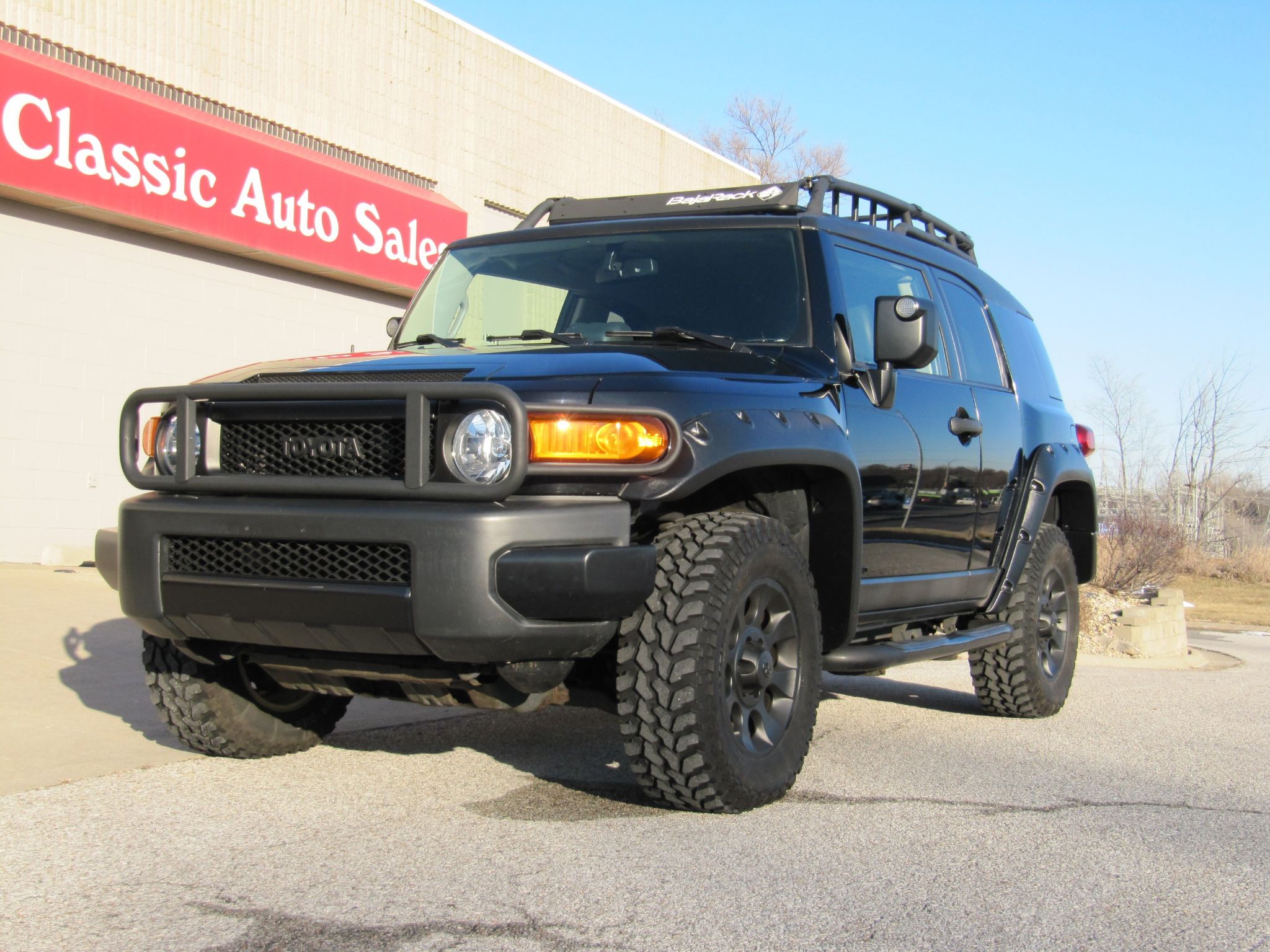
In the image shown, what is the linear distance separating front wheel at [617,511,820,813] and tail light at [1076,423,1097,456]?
144 inches

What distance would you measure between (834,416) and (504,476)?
1485mm

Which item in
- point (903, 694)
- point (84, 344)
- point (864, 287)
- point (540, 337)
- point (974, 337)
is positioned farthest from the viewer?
point (84, 344)

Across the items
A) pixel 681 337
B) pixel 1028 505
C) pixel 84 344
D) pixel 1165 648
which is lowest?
pixel 1165 648

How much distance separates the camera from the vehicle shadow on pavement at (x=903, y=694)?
729 centimetres

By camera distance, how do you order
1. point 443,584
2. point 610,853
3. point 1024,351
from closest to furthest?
point 443,584 < point 610,853 < point 1024,351

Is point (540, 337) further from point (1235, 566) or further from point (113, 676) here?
point (1235, 566)

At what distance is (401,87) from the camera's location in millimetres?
17016

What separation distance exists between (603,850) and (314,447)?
140 cm

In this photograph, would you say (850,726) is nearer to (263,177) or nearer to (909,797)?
(909,797)

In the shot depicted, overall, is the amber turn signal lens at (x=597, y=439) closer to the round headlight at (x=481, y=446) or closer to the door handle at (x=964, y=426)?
the round headlight at (x=481, y=446)

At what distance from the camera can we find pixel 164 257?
44.8 feet

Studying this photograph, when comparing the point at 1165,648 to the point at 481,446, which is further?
the point at 1165,648

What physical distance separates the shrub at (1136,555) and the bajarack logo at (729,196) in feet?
35.9

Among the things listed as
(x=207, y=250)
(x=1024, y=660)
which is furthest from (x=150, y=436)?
(x=207, y=250)
